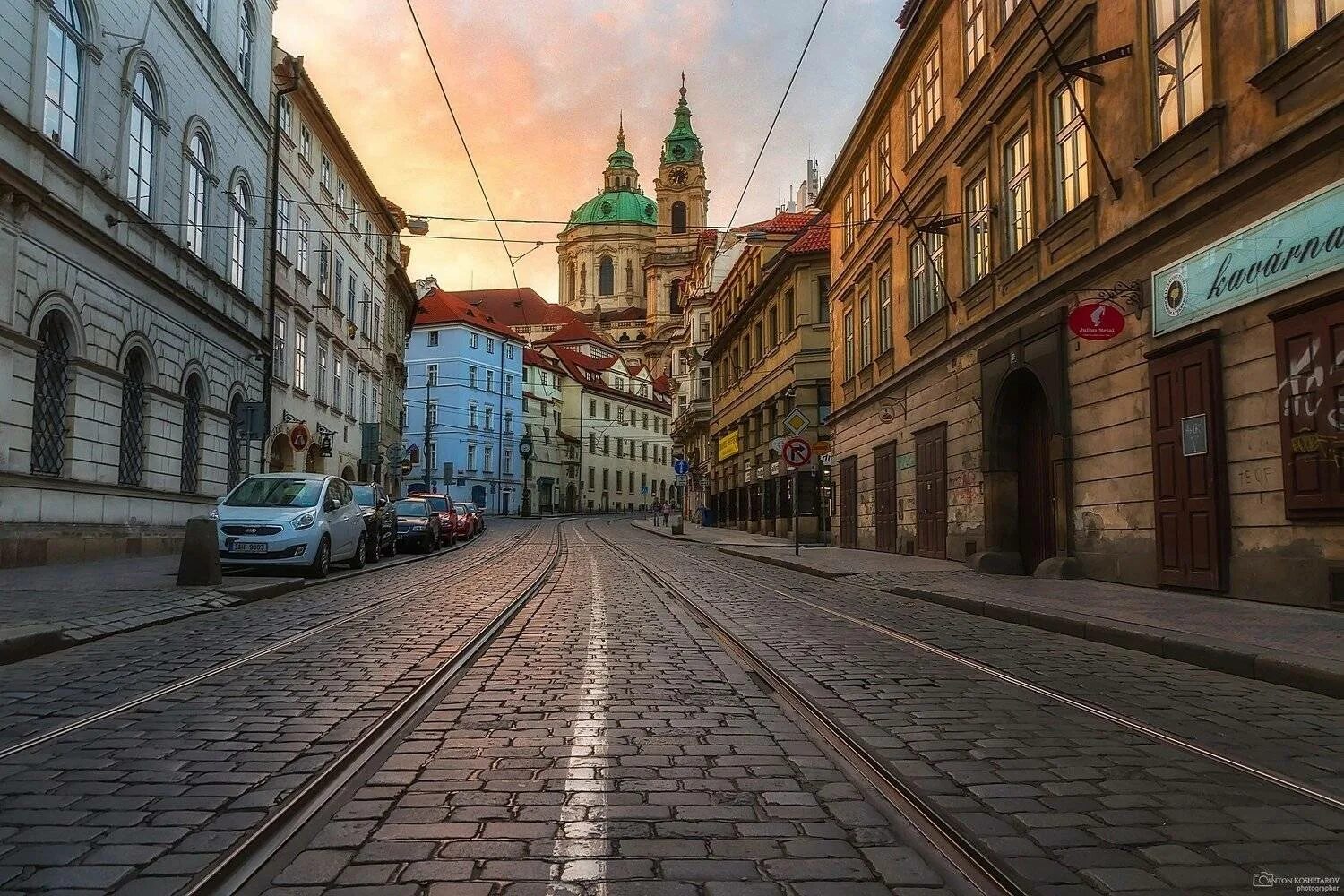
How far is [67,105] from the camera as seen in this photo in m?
17.0

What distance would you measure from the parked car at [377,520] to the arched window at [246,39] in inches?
430

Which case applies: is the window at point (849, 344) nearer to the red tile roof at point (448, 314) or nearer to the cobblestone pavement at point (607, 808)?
the cobblestone pavement at point (607, 808)

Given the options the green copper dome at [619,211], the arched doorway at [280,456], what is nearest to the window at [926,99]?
the arched doorway at [280,456]

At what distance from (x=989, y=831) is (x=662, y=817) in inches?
46.1

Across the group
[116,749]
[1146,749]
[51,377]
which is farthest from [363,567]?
[1146,749]

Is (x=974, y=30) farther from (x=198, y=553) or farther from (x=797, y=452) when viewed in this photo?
(x=198, y=553)

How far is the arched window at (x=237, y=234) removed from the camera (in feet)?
84.4

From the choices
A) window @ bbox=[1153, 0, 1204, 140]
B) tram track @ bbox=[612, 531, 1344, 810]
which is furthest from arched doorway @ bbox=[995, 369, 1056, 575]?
tram track @ bbox=[612, 531, 1344, 810]

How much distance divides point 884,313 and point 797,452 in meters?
5.71

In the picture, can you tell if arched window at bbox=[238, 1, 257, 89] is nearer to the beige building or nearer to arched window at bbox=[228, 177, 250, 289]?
arched window at bbox=[228, 177, 250, 289]

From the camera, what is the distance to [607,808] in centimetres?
399

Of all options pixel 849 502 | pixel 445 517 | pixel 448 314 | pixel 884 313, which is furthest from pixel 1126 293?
pixel 448 314

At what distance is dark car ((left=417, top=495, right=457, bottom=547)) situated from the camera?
3197cm

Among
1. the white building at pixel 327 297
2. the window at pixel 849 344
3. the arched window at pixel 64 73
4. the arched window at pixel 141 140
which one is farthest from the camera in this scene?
the white building at pixel 327 297
